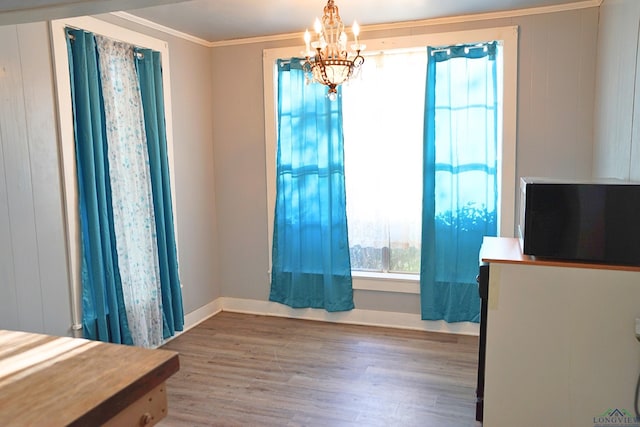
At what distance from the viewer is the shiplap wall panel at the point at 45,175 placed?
2.77m

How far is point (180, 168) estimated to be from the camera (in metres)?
4.10

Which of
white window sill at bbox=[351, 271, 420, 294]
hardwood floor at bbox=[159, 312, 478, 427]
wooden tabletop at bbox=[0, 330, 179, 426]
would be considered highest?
wooden tabletop at bbox=[0, 330, 179, 426]

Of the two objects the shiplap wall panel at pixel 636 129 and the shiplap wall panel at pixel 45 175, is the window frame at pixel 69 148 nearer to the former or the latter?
the shiplap wall panel at pixel 45 175

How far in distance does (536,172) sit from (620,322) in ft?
6.36

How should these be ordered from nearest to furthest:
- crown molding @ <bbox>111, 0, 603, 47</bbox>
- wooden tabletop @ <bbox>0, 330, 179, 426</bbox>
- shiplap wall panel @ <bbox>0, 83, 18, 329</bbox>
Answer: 1. wooden tabletop @ <bbox>0, 330, 179, 426</bbox>
2. shiplap wall panel @ <bbox>0, 83, 18, 329</bbox>
3. crown molding @ <bbox>111, 0, 603, 47</bbox>

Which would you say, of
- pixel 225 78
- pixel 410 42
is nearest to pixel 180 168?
pixel 225 78

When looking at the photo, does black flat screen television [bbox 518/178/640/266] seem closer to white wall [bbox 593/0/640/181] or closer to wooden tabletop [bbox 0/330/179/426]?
white wall [bbox 593/0/640/181]

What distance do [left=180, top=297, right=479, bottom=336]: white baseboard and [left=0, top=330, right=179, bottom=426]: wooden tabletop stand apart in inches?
109

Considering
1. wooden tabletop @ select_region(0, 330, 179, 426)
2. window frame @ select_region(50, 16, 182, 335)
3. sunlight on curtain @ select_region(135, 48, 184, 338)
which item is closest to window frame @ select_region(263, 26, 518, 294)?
sunlight on curtain @ select_region(135, 48, 184, 338)

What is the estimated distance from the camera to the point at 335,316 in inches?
171

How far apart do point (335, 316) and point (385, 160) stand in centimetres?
149

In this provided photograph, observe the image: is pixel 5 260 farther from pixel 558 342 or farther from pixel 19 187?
pixel 558 342

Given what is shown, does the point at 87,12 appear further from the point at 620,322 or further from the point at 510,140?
the point at 510,140

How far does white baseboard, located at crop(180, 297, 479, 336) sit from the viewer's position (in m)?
4.04
